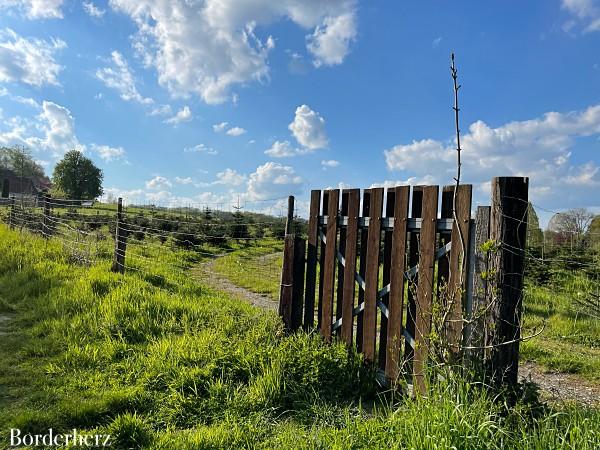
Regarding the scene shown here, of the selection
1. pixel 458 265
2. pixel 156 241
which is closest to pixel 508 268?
pixel 458 265

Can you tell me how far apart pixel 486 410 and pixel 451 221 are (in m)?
1.47

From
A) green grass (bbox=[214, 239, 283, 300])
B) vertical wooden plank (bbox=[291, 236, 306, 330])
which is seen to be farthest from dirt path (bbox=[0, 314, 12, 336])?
green grass (bbox=[214, 239, 283, 300])

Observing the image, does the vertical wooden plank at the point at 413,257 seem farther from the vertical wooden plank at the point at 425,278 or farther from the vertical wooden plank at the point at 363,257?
the vertical wooden plank at the point at 363,257

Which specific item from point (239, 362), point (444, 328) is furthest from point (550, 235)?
point (239, 362)

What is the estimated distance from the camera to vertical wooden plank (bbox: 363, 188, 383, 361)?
4.07 meters

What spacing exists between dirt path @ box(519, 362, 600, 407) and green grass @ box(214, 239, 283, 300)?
5332 millimetres

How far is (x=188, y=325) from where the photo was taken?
518 centimetres

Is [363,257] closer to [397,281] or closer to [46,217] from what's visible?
[397,281]

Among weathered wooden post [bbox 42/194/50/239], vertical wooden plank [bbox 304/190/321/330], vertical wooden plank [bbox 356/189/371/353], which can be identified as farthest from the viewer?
weathered wooden post [bbox 42/194/50/239]

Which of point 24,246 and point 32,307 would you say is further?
point 24,246

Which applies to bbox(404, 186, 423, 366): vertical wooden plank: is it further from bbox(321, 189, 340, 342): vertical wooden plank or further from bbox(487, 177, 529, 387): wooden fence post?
bbox(321, 189, 340, 342): vertical wooden plank

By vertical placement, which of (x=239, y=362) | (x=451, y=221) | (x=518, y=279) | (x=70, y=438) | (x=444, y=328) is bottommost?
(x=70, y=438)

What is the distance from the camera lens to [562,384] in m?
4.57

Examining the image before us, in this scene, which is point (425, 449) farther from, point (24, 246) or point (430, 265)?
point (24, 246)
